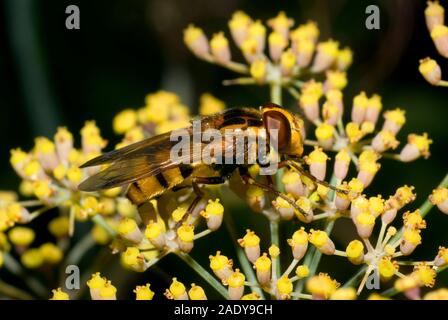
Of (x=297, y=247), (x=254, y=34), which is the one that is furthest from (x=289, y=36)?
(x=297, y=247)

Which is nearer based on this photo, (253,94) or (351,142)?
(351,142)

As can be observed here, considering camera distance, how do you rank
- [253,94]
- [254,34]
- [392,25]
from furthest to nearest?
[253,94], [392,25], [254,34]

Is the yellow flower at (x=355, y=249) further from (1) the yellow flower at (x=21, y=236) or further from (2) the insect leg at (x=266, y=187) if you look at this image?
(1) the yellow flower at (x=21, y=236)

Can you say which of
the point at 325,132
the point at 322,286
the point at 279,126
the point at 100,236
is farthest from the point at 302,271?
the point at 100,236

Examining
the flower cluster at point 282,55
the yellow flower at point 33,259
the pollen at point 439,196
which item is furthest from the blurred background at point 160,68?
the pollen at point 439,196

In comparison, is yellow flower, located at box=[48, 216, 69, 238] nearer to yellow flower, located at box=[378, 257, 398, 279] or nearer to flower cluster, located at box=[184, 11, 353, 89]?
flower cluster, located at box=[184, 11, 353, 89]

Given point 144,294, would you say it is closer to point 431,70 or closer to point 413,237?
point 413,237
